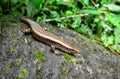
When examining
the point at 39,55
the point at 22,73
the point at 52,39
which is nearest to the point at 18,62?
the point at 22,73

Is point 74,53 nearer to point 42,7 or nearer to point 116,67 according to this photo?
point 116,67

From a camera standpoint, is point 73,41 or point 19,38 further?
point 73,41

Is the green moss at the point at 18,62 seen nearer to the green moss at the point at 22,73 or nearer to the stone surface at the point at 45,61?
the stone surface at the point at 45,61

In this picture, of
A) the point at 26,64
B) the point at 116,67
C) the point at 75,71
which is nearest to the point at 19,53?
the point at 26,64

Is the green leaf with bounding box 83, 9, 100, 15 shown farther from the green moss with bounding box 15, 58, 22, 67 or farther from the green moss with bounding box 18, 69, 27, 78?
the green moss with bounding box 18, 69, 27, 78

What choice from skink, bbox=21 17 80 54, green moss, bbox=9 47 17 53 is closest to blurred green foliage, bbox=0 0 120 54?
skink, bbox=21 17 80 54

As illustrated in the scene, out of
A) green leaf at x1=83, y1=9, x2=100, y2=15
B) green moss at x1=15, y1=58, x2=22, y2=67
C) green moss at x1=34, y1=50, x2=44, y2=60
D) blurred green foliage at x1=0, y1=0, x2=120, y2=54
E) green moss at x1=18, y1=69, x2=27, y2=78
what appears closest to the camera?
green moss at x1=18, y1=69, x2=27, y2=78

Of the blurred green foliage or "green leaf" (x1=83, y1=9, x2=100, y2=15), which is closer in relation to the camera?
the blurred green foliage
